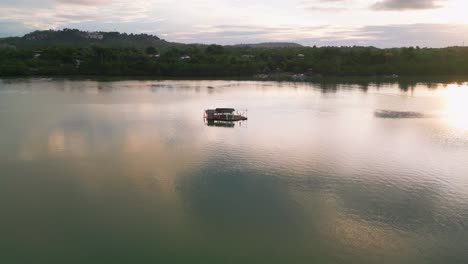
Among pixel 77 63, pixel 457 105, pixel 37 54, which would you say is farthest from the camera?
pixel 37 54

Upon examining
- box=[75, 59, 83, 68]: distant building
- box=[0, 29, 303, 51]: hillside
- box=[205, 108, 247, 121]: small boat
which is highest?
box=[0, 29, 303, 51]: hillside

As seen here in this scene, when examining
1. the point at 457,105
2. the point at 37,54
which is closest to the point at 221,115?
the point at 457,105

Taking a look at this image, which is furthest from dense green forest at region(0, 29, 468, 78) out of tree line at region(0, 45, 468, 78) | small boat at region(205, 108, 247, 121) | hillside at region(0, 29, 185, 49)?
hillside at region(0, 29, 185, 49)

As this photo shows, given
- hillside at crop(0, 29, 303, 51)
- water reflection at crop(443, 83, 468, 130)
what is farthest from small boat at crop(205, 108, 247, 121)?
hillside at crop(0, 29, 303, 51)

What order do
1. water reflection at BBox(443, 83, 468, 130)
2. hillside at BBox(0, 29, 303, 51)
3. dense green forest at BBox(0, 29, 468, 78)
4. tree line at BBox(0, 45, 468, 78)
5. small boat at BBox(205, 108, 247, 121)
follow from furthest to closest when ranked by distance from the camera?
hillside at BBox(0, 29, 303, 51) → tree line at BBox(0, 45, 468, 78) → dense green forest at BBox(0, 29, 468, 78) → water reflection at BBox(443, 83, 468, 130) → small boat at BBox(205, 108, 247, 121)

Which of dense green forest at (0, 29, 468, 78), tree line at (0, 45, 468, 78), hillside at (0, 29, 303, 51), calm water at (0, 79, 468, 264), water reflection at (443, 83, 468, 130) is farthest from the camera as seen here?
hillside at (0, 29, 303, 51)

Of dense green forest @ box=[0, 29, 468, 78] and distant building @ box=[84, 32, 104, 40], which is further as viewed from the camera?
distant building @ box=[84, 32, 104, 40]

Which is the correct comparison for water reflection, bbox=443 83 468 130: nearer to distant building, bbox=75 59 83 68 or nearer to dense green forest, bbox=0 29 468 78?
dense green forest, bbox=0 29 468 78

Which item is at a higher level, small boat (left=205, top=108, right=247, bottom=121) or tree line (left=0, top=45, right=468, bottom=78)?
tree line (left=0, top=45, right=468, bottom=78)

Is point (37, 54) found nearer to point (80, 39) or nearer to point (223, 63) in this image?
point (223, 63)
